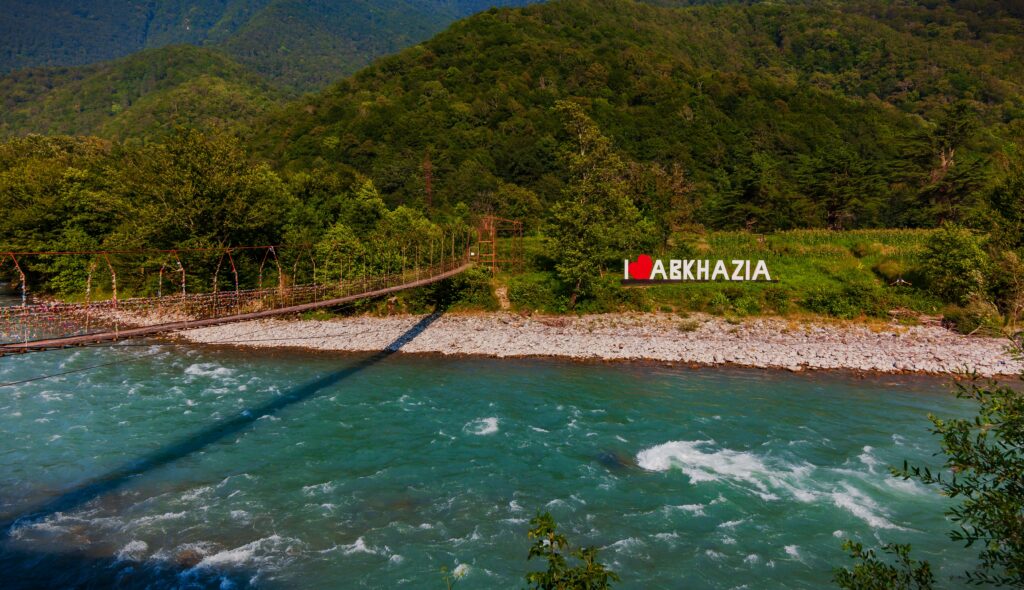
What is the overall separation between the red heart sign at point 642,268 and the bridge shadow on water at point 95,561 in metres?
22.9

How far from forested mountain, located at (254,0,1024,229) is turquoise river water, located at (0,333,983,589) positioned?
72.3 ft

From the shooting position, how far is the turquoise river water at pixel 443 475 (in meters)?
9.03

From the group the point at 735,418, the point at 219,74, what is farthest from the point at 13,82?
the point at 735,418

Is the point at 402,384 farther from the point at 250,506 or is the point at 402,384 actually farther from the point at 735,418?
the point at 735,418

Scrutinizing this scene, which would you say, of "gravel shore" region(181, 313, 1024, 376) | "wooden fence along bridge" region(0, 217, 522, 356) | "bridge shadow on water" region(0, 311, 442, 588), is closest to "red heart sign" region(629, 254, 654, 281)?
"gravel shore" region(181, 313, 1024, 376)

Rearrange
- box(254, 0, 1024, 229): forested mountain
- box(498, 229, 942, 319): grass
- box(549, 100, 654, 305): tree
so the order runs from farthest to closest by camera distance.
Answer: box(254, 0, 1024, 229): forested mountain → box(549, 100, 654, 305): tree → box(498, 229, 942, 319): grass

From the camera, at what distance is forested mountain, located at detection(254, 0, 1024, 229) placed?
131ft

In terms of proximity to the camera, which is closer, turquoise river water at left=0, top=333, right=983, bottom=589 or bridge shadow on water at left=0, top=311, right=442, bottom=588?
bridge shadow on water at left=0, top=311, right=442, bottom=588

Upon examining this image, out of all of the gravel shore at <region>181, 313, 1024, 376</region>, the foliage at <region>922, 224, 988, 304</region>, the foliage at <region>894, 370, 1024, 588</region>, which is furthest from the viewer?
the foliage at <region>922, 224, 988, 304</region>

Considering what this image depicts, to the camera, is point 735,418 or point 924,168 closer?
point 735,418

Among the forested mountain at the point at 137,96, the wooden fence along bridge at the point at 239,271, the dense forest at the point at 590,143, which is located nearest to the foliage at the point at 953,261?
the dense forest at the point at 590,143

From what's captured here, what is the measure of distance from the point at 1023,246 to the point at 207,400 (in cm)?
3741

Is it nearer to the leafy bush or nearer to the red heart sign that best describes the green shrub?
the leafy bush

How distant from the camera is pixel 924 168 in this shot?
41281mm
